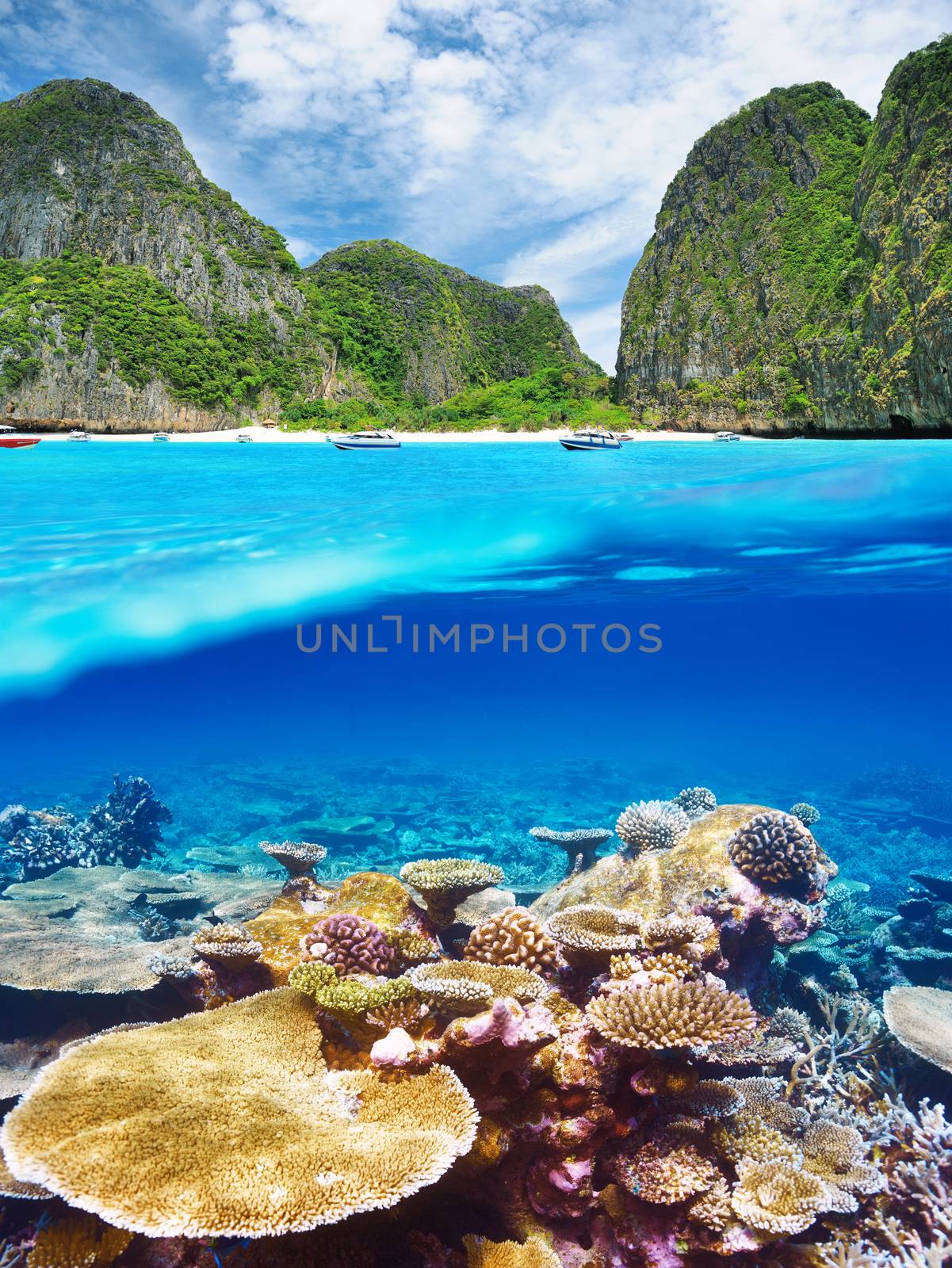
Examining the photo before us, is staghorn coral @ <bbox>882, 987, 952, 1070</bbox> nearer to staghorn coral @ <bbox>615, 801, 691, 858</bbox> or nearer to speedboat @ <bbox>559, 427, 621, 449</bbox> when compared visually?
staghorn coral @ <bbox>615, 801, 691, 858</bbox>

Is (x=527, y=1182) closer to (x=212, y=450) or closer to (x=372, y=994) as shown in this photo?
(x=372, y=994)

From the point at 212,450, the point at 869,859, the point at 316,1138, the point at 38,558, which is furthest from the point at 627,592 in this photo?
the point at 316,1138

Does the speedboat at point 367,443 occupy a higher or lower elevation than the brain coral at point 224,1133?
higher

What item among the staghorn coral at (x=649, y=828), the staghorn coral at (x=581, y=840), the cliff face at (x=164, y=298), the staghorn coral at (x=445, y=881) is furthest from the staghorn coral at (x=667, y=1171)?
the cliff face at (x=164, y=298)

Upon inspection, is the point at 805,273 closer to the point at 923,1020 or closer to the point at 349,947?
the point at 923,1020

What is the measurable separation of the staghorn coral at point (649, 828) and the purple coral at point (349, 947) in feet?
9.10

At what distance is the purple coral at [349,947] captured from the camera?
471 centimetres

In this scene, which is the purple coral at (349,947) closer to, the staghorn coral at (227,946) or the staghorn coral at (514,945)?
the staghorn coral at (227,946)

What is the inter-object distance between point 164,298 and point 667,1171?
81166 millimetres

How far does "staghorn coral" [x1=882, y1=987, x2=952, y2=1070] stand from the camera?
5176 millimetres

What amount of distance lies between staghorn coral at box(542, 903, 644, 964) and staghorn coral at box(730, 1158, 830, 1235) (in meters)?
1.20

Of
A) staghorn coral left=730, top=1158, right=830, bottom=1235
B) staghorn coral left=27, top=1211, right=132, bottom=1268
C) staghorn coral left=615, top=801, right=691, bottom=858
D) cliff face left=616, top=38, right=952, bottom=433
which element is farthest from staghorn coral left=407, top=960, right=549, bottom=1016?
cliff face left=616, top=38, right=952, bottom=433

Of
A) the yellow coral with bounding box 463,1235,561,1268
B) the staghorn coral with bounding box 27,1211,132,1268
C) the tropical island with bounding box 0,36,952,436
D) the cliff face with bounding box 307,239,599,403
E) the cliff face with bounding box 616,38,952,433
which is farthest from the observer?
the cliff face with bounding box 307,239,599,403

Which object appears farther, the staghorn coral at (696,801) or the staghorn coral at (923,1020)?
the staghorn coral at (696,801)
